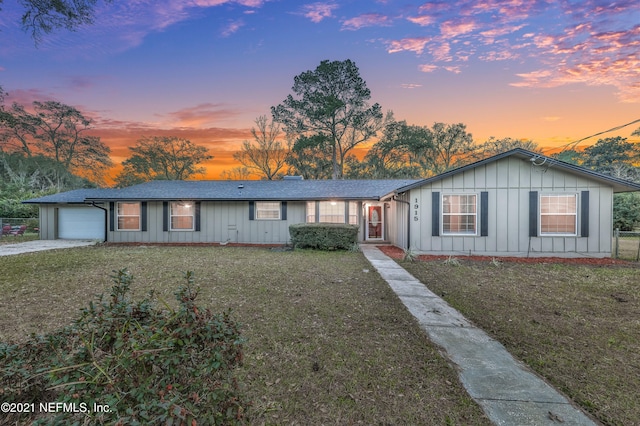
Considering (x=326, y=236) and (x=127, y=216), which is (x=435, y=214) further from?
(x=127, y=216)

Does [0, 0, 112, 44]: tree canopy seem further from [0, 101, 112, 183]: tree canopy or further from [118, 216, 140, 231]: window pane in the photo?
[0, 101, 112, 183]: tree canopy

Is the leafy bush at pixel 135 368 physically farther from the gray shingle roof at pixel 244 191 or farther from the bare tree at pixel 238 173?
the bare tree at pixel 238 173

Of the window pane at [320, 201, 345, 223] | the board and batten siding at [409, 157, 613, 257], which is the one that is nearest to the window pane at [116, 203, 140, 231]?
the window pane at [320, 201, 345, 223]

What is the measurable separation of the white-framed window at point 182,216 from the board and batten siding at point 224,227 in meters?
0.27

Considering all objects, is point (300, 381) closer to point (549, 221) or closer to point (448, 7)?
point (549, 221)

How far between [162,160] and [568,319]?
38001 mm

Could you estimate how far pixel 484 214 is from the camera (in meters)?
9.54

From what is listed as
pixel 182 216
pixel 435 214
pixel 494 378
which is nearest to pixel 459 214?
pixel 435 214

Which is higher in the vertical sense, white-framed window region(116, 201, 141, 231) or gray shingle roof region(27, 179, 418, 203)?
gray shingle roof region(27, 179, 418, 203)

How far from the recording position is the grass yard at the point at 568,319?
250cm

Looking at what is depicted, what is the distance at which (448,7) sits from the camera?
9750 millimetres

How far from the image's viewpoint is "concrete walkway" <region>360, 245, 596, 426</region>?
211 cm

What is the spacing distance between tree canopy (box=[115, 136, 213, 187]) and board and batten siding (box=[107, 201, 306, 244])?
22.4 metres

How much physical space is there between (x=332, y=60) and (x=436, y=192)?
19.1 metres
